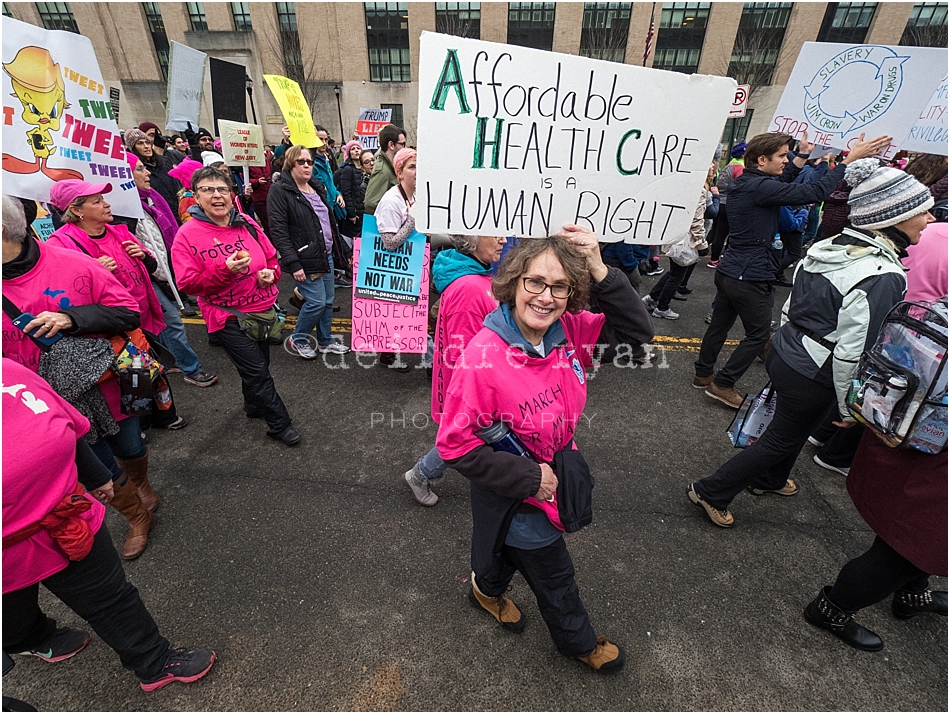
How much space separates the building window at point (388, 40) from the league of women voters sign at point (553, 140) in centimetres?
3253

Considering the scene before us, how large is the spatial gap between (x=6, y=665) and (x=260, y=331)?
2103 mm

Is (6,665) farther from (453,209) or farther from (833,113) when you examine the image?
(833,113)

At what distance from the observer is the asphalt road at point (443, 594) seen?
2.05 metres

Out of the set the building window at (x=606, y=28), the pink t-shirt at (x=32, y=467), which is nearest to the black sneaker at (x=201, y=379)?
the pink t-shirt at (x=32, y=467)

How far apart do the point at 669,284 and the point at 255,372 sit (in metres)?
5.04

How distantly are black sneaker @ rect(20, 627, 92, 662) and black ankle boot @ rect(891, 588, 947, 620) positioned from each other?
4032mm

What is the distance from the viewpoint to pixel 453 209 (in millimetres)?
1868

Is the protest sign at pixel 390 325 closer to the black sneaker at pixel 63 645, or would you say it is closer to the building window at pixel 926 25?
the black sneaker at pixel 63 645

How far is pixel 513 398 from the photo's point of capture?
1.63 metres

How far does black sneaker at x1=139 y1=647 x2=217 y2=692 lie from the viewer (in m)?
1.99

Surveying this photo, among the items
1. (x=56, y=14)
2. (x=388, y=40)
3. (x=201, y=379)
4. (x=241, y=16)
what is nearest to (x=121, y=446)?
(x=201, y=379)

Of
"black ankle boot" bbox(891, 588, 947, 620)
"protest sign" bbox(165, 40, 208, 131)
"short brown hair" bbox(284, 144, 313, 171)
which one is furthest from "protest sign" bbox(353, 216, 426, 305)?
"protest sign" bbox(165, 40, 208, 131)

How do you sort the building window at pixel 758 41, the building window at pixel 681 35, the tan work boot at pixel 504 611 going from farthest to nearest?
1. the building window at pixel 681 35
2. the building window at pixel 758 41
3. the tan work boot at pixel 504 611

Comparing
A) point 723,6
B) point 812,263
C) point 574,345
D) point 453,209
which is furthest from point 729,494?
point 723,6
